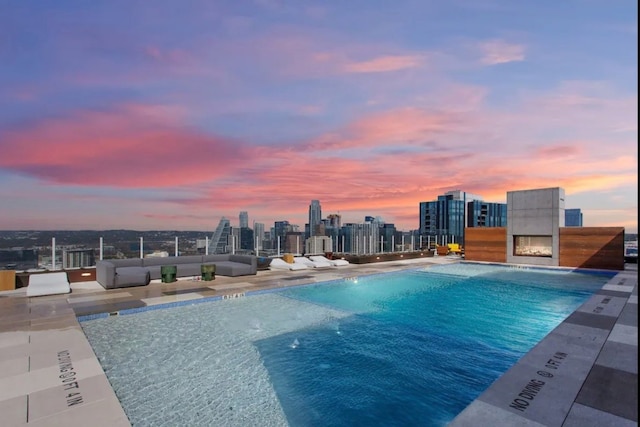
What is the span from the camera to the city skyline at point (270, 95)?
8.95 m

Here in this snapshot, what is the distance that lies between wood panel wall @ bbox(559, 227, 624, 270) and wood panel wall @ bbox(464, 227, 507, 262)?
2.51 meters

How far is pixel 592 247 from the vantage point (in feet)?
47.7

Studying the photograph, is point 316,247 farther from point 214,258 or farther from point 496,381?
point 496,381

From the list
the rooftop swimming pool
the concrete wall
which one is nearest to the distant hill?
the rooftop swimming pool

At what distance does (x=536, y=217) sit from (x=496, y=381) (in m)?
14.8

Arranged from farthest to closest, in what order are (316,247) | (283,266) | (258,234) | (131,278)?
(316,247)
(258,234)
(283,266)
(131,278)

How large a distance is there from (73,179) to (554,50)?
58.4 feet

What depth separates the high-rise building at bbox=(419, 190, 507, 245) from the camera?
82.4 meters

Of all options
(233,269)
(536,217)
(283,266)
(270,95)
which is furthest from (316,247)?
(536,217)

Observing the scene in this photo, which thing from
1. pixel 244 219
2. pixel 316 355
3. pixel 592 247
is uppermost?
pixel 244 219

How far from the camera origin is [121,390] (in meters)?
3.83

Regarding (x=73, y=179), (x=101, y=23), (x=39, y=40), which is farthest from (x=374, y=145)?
(x=73, y=179)

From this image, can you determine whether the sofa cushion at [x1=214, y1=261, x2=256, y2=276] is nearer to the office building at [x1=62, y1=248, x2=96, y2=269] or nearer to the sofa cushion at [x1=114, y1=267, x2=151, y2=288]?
the sofa cushion at [x1=114, y1=267, x2=151, y2=288]

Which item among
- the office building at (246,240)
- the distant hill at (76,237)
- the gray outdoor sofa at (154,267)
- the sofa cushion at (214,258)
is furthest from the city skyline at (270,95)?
the gray outdoor sofa at (154,267)
